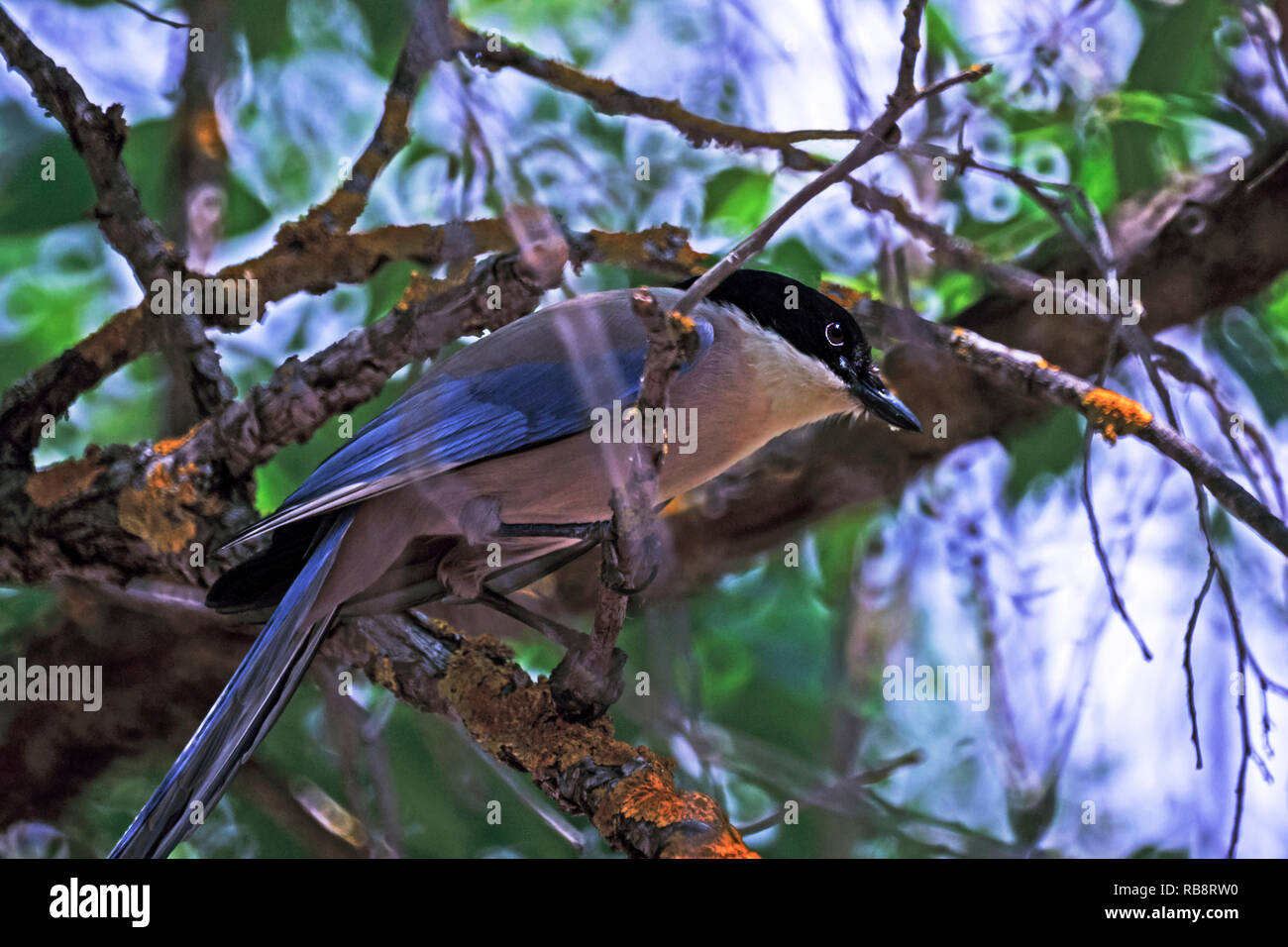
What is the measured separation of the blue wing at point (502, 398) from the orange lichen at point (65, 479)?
0.58 m

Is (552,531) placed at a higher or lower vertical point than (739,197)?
lower

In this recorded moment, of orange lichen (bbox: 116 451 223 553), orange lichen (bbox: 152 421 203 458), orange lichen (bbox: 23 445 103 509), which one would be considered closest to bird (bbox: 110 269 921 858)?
orange lichen (bbox: 116 451 223 553)

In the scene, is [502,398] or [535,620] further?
[535,620]

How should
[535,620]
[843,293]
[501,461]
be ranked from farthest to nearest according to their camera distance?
[843,293], [535,620], [501,461]

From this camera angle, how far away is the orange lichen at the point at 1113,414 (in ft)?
6.80

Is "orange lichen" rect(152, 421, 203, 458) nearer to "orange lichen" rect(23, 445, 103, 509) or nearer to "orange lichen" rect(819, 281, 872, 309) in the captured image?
"orange lichen" rect(23, 445, 103, 509)

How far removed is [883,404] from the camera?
8.07ft

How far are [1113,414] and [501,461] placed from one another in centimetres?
113
